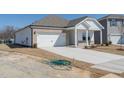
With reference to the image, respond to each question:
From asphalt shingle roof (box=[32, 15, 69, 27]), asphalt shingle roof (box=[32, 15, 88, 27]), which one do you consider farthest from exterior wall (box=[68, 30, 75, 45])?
asphalt shingle roof (box=[32, 15, 69, 27])

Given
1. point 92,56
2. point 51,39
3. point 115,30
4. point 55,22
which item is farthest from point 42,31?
point 115,30

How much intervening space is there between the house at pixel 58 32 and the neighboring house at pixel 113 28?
4.46m

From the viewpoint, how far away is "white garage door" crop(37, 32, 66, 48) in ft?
90.5

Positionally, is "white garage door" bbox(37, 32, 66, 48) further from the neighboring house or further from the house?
the neighboring house

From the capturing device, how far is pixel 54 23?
29859mm

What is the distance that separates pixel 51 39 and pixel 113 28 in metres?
12.5

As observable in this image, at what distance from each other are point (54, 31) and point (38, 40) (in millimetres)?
2907

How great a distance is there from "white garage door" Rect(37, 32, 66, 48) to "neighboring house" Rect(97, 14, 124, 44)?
886 cm

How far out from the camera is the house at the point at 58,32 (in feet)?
90.2

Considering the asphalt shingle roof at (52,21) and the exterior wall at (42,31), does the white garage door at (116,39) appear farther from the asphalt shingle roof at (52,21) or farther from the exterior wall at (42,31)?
the exterior wall at (42,31)

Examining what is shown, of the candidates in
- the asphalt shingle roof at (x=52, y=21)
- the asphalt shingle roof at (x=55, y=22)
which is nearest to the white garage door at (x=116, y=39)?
the asphalt shingle roof at (x=55, y=22)

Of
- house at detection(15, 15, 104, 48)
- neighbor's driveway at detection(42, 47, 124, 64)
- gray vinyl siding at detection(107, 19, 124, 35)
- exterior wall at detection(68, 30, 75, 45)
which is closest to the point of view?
neighbor's driveway at detection(42, 47, 124, 64)
